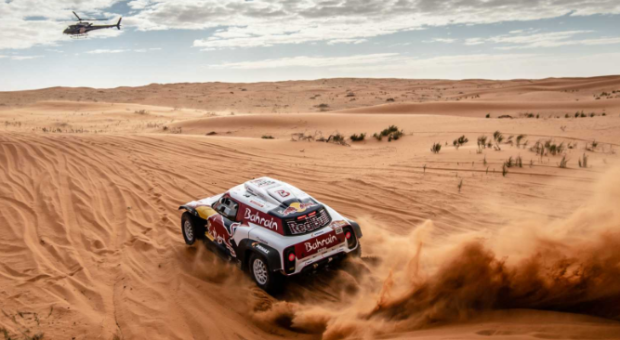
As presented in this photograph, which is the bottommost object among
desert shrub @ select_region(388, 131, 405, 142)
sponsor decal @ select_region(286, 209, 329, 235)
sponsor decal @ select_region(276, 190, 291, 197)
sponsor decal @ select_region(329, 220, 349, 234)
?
sponsor decal @ select_region(329, 220, 349, 234)

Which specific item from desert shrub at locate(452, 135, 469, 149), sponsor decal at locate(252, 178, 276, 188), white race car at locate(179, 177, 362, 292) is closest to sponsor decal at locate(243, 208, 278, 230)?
white race car at locate(179, 177, 362, 292)

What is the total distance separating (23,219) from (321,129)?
681 inches

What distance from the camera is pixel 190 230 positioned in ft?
28.3

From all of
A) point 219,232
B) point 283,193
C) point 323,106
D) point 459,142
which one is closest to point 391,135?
point 459,142

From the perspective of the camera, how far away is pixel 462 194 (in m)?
10.7

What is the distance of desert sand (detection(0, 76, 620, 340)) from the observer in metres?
5.12

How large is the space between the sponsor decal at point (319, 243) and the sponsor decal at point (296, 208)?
57cm

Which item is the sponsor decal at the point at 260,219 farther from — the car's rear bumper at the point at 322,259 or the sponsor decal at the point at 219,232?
the car's rear bumper at the point at 322,259

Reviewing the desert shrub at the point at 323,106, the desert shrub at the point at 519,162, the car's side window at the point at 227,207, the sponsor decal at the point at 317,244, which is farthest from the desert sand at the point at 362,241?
the desert shrub at the point at 323,106

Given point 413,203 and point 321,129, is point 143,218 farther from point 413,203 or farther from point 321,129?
point 321,129

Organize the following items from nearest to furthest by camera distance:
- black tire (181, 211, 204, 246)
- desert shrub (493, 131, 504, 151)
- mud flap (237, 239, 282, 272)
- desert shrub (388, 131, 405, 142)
Answer: mud flap (237, 239, 282, 272) < black tire (181, 211, 204, 246) < desert shrub (493, 131, 504, 151) < desert shrub (388, 131, 405, 142)

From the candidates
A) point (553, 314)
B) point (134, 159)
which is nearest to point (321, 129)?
point (134, 159)

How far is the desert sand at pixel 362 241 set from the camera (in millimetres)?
5117

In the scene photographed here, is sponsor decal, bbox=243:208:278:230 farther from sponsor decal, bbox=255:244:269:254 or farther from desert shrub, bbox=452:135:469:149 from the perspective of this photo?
desert shrub, bbox=452:135:469:149
